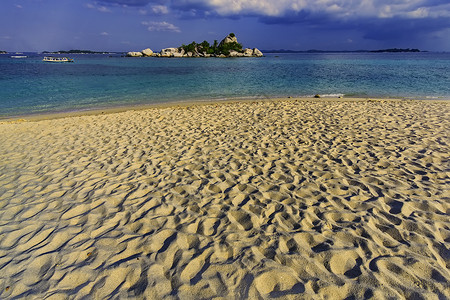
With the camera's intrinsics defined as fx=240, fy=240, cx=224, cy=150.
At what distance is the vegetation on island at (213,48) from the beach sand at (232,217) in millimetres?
111546

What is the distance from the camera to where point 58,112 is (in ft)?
47.7

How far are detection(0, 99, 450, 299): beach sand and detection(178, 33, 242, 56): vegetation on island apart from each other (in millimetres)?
111546

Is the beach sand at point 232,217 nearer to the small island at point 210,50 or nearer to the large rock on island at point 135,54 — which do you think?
the small island at point 210,50

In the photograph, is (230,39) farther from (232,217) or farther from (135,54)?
(232,217)

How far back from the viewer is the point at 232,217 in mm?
3859

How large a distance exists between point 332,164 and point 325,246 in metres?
2.73

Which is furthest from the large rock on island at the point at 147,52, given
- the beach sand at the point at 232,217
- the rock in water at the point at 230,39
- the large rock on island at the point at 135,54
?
the beach sand at the point at 232,217

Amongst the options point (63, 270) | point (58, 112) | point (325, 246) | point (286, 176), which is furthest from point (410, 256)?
point (58, 112)

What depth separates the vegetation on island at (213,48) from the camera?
362ft

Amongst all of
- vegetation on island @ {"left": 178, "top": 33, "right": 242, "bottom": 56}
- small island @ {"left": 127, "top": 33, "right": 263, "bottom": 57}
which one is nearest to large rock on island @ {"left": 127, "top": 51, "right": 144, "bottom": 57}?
small island @ {"left": 127, "top": 33, "right": 263, "bottom": 57}

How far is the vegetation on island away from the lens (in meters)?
110

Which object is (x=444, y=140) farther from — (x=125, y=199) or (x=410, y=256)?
(x=125, y=199)

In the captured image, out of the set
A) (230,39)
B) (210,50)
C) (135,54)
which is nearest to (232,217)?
(210,50)

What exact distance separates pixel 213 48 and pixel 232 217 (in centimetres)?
12038
